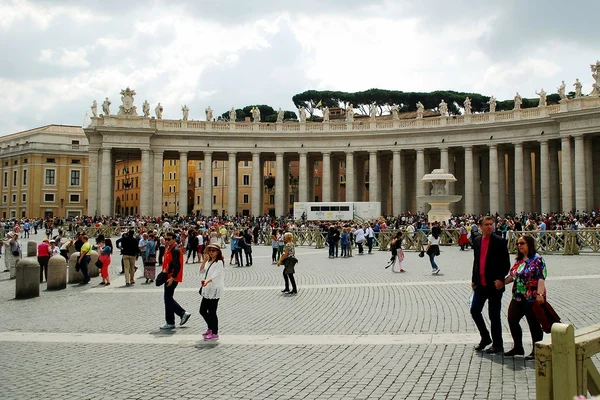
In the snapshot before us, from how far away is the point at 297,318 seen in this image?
12.2 meters

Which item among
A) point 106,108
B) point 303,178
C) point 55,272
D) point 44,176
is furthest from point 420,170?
point 44,176

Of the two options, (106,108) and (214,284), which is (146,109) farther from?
(214,284)

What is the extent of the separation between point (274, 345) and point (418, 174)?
2149 inches

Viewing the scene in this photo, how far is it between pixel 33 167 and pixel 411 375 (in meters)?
95.3

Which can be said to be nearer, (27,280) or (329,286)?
(27,280)

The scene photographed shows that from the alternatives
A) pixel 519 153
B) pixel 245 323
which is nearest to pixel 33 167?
pixel 519 153

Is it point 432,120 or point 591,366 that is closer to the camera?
point 591,366

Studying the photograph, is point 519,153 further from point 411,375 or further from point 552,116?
point 411,375

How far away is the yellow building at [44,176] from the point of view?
3583 inches

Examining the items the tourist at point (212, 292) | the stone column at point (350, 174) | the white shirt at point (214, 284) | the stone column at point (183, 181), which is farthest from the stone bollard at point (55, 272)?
the stone column at point (350, 174)

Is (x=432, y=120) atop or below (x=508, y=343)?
atop

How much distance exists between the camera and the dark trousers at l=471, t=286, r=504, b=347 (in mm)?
8727

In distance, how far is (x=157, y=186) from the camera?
64.6m

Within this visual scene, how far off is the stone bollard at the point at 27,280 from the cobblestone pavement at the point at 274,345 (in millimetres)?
464
